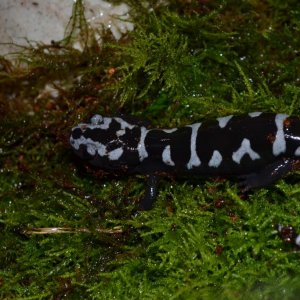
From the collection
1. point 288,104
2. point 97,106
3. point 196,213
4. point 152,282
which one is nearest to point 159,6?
point 97,106

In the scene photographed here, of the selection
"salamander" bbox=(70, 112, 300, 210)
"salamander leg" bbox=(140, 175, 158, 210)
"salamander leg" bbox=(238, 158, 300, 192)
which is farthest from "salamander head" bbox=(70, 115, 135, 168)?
"salamander leg" bbox=(238, 158, 300, 192)

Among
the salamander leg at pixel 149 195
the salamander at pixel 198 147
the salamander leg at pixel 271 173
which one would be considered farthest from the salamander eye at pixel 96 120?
the salamander leg at pixel 271 173

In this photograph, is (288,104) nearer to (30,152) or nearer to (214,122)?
(214,122)

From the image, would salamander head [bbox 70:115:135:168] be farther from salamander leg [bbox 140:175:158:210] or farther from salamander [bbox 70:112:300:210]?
salamander leg [bbox 140:175:158:210]

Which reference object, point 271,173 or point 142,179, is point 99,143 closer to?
point 142,179

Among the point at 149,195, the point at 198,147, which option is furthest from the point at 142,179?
the point at 198,147

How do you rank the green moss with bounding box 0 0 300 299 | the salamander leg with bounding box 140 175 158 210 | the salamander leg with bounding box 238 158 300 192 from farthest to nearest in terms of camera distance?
the salamander leg with bounding box 140 175 158 210 < the salamander leg with bounding box 238 158 300 192 < the green moss with bounding box 0 0 300 299
